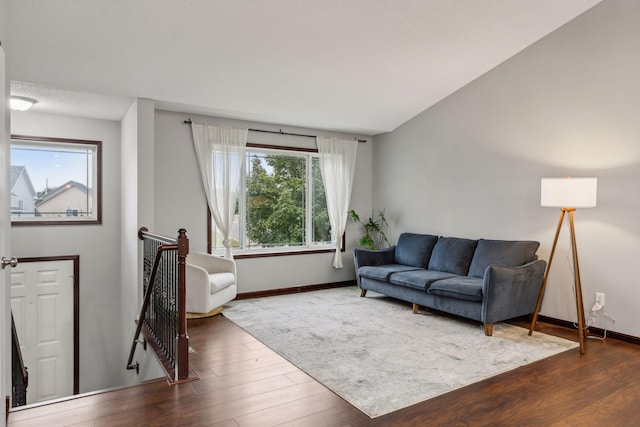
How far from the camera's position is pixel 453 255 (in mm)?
4914

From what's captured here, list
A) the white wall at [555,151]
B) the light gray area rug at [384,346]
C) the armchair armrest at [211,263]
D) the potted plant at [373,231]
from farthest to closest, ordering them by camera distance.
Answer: the potted plant at [373,231] < the armchair armrest at [211,263] < the white wall at [555,151] < the light gray area rug at [384,346]

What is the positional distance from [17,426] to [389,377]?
7.41 feet

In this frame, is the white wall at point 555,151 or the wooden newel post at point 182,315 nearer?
the wooden newel post at point 182,315

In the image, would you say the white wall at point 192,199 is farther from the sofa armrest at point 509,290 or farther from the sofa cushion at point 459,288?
the sofa armrest at point 509,290

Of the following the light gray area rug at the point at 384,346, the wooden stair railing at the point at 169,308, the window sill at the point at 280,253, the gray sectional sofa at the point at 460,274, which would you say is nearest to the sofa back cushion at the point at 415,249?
the gray sectional sofa at the point at 460,274

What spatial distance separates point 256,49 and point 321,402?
3065 millimetres

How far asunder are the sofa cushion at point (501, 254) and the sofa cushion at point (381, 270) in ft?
2.76

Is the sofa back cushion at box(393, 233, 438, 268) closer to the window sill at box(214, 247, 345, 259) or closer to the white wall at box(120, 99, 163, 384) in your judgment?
the window sill at box(214, 247, 345, 259)

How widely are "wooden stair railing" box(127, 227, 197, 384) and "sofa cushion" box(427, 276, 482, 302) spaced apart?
2525mm

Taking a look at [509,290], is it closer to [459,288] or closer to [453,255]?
[459,288]

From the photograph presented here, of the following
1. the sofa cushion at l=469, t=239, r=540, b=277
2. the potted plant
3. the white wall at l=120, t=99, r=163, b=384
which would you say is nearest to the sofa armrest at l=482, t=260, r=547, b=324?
the sofa cushion at l=469, t=239, r=540, b=277

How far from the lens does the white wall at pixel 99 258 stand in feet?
16.8

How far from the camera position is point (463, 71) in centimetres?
480

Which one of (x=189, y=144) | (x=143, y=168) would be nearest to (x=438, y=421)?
(x=143, y=168)
